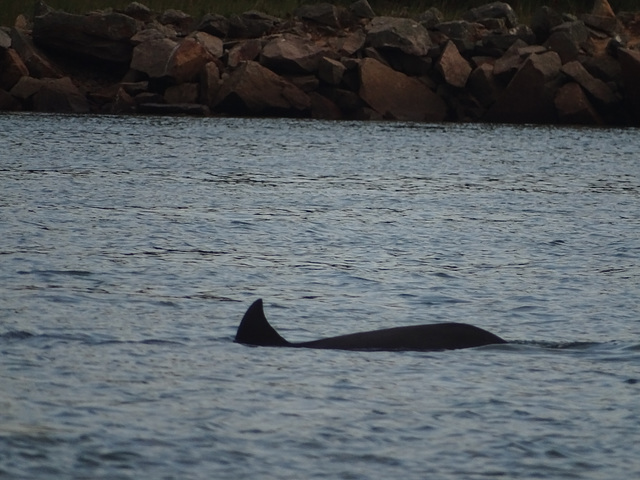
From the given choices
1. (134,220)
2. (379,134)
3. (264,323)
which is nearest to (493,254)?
(134,220)

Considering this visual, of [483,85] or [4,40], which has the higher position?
[4,40]

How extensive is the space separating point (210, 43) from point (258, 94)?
3.75m

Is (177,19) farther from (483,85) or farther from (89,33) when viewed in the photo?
(483,85)

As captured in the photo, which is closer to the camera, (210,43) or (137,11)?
(210,43)

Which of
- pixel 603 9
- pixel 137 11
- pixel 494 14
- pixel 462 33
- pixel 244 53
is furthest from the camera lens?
pixel 603 9

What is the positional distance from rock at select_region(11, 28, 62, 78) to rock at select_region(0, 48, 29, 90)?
1.23ft

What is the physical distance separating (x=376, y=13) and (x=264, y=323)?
4531 centimetres

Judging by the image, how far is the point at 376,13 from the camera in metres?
54.2

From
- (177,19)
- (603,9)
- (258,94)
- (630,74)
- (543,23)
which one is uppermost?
(603,9)

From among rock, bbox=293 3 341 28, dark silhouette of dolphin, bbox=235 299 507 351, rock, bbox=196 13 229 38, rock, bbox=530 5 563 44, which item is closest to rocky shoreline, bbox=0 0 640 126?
rock, bbox=530 5 563 44

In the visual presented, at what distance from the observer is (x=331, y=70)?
4347cm

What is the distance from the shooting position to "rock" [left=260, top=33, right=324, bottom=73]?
144ft

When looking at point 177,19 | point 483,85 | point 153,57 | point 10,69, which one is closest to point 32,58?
point 10,69

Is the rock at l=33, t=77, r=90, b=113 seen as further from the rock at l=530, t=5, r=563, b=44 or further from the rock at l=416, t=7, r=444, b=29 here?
the rock at l=530, t=5, r=563, b=44
